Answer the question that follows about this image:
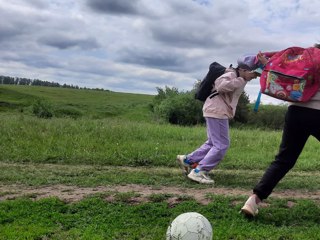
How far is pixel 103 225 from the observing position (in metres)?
4.65

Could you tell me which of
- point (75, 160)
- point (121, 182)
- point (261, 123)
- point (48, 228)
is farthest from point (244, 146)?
point (261, 123)

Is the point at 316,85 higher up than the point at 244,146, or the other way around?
the point at 316,85

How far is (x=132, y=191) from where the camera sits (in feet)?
19.4

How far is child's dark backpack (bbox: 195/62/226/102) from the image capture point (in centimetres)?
654

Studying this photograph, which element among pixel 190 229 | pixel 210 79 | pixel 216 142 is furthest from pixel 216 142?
pixel 190 229

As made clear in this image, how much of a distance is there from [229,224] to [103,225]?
1.43m

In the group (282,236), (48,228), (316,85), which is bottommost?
(48,228)

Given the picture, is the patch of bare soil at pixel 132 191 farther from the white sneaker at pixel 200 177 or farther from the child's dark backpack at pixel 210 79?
the child's dark backpack at pixel 210 79

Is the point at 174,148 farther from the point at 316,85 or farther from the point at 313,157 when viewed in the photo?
the point at 316,85

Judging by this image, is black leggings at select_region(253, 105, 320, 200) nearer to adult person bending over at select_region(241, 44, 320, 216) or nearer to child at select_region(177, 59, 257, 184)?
adult person bending over at select_region(241, 44, 320, 216)

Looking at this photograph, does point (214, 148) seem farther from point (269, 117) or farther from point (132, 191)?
point (269, 117)

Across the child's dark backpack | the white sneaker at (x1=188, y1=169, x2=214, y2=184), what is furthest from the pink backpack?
the white sneaker at (x1=188, y1=169, x2=214, y2=184)

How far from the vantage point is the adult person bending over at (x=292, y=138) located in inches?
177

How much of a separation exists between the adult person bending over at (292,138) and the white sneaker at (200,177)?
176 centimetres
